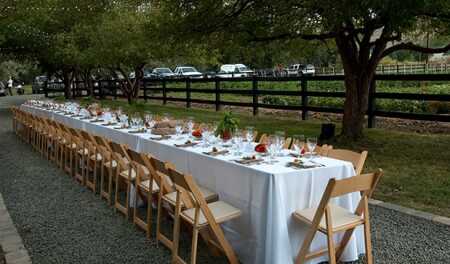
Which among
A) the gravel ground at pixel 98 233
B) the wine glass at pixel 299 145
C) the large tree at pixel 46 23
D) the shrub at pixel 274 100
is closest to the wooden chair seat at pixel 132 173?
the gravel ground at pixel 98 233

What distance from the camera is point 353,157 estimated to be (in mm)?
4125

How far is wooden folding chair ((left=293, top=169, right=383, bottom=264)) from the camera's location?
3.09 meters

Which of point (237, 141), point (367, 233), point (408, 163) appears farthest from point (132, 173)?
point (408, 163)

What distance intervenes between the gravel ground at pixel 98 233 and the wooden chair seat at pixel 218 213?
48 centimetres

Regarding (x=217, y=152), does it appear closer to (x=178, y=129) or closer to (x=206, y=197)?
(x=206, y=197)

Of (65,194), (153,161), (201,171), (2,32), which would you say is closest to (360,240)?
(201,171)

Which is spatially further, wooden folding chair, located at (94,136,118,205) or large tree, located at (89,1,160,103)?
large tree, located at (89,1,160,103)

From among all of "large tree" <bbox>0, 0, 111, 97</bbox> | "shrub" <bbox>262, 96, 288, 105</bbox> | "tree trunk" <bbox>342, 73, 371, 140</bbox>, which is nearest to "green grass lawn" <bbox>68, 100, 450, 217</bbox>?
"tree trunk" <bbox>342, 73, 371, 140</bbox>

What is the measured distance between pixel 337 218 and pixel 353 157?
0.85m

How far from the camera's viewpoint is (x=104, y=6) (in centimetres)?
1822

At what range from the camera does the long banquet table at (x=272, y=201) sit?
11.1 ft

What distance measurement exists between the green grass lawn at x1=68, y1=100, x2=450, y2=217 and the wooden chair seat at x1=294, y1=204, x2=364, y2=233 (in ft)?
6.33

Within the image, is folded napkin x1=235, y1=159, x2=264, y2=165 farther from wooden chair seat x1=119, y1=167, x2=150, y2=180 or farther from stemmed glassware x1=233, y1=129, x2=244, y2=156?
wooden chair seat x1=119, y1=167, x2=150, y2=180

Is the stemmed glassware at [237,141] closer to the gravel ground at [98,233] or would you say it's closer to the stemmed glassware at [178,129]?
the gravel ground at [98,233]
